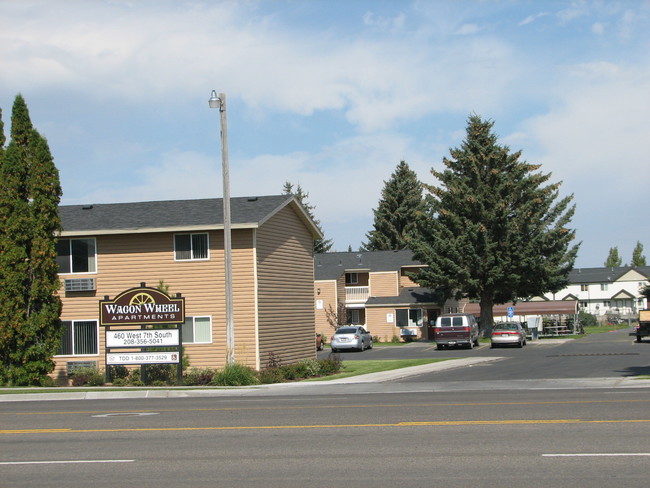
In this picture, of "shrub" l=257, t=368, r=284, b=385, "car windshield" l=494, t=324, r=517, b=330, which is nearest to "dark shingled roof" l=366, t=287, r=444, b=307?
"car windshield" l=494, t=324, r=517, b=330

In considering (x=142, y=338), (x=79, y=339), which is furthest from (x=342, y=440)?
(x=79, y=339)

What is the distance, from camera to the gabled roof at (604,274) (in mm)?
129000

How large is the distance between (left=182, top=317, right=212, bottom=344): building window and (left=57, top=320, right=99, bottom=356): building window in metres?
3.75

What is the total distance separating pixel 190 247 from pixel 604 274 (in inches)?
4425

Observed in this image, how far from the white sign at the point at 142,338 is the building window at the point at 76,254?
16.8ft

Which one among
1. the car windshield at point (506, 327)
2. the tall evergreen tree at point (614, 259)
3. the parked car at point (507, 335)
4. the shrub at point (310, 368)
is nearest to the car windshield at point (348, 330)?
the parked car at point (507, 335)

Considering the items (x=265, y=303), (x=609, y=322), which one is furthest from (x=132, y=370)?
(x=609, y=322)

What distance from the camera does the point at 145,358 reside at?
92.0 ft

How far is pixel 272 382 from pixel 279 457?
17.5 meters

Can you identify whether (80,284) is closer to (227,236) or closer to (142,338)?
(142,338)

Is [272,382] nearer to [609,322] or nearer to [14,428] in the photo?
[14,428]

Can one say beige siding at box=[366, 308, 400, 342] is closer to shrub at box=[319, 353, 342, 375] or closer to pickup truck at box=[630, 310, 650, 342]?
pickup truck at box=[630, 310, 650, 342]

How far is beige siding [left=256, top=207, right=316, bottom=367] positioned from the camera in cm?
3178

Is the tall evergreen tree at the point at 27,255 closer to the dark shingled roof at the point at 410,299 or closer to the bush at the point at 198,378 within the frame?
the bush at the point at 198,378
